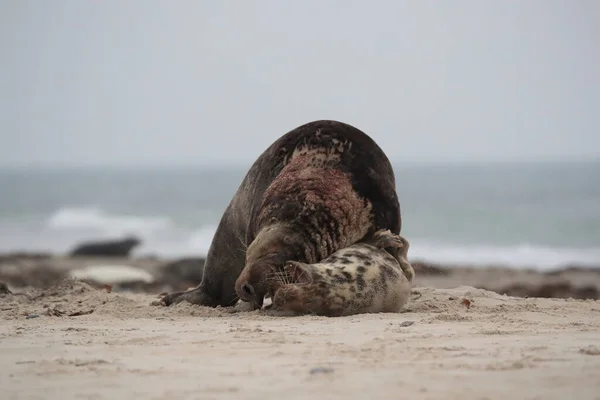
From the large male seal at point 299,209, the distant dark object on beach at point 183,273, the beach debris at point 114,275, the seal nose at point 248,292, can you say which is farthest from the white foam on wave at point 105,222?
the seal nose at point 248,292

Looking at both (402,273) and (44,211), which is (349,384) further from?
(44,211)

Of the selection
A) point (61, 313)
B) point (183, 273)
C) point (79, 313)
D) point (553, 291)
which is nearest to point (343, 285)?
point (79, 313)

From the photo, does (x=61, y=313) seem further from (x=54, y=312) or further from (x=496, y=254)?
(x=496, y=254)

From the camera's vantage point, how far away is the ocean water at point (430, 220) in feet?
99.8

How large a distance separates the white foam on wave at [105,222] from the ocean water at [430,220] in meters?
0.05

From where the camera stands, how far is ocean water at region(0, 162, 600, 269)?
30.4m

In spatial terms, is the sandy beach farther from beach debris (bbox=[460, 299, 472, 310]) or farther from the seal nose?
beach debris (bbox=[460, 299, 472, 310])

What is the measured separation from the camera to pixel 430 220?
41375mm

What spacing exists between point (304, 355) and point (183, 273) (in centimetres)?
1300

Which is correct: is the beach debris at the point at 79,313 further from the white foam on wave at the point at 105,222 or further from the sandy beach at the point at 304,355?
the white foam on wave at the point at 105,222

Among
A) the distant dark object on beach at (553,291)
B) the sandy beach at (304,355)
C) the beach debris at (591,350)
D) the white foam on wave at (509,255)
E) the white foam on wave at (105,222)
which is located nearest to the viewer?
the sandy beach at (304,355)

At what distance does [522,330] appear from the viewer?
5.44 metres

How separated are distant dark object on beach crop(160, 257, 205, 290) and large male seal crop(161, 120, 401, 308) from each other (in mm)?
7135

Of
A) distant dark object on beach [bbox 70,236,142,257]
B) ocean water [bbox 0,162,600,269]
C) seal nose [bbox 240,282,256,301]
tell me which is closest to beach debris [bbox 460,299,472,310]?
seal nose [bbox 240,282,256,301]
